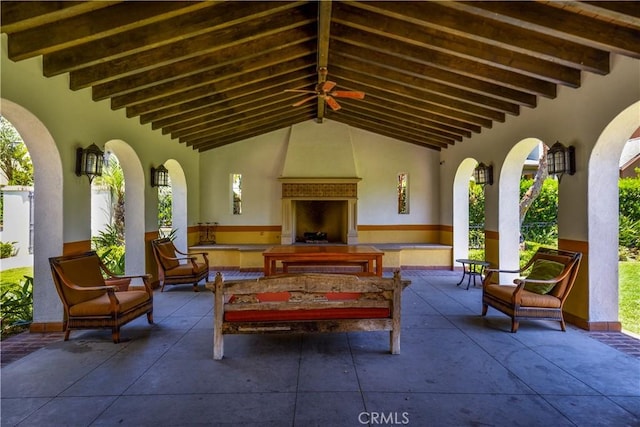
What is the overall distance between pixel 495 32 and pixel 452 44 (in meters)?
0.50

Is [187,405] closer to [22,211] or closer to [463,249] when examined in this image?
[463,249]

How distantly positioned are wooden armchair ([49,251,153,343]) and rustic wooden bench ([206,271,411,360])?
1266 millimetres

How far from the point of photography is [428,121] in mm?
7027

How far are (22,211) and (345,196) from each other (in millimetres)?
8335

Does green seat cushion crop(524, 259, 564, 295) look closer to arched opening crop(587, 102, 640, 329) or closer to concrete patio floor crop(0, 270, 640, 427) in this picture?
arched opening crop(587, 102, 640, 329)

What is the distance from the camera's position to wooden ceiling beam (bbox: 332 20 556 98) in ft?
14.3

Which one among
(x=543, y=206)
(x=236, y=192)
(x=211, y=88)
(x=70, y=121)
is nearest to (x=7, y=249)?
(x=236, y=192)

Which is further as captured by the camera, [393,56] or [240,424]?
[393,56]

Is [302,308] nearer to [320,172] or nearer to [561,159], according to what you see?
[561,159]

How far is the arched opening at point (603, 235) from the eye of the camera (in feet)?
13.1

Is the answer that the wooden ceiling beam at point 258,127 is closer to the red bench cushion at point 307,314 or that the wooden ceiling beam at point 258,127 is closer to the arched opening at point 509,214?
the arched opening at point 509,214

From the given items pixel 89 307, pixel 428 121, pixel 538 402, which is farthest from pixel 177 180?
pixel 538 402

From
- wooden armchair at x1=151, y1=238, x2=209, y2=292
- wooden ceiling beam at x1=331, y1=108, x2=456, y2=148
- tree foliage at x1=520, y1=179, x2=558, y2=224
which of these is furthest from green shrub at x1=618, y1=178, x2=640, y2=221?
wooden armchair at x1=151, y1=238, x2=209, y2=292

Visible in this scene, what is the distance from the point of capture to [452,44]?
3.96 meters
